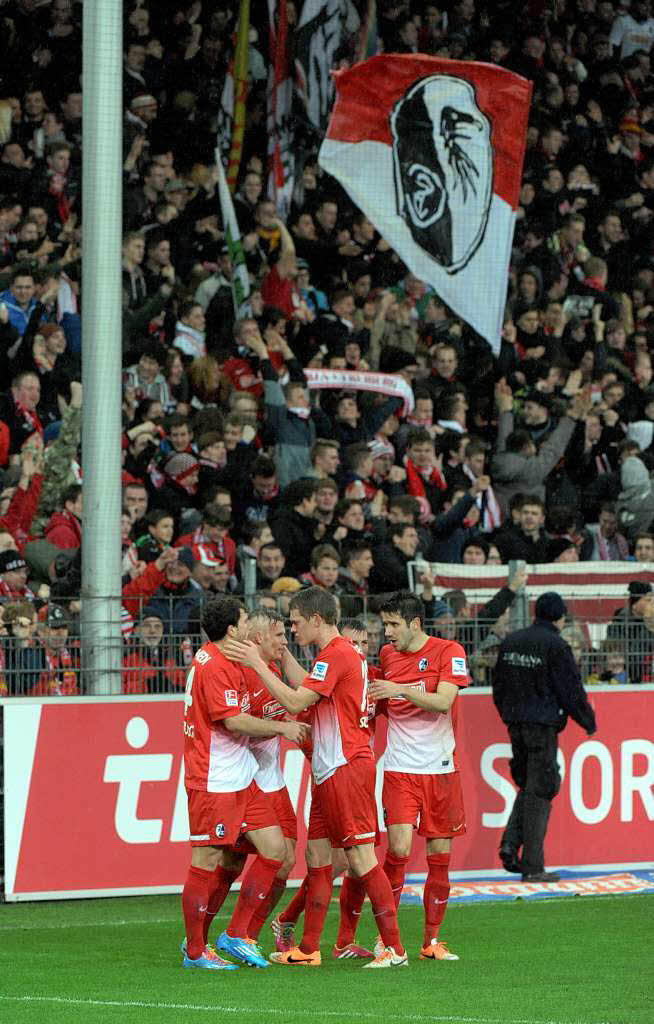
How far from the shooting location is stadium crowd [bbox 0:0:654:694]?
12.9m

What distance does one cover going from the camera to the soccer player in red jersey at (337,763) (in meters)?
8.68

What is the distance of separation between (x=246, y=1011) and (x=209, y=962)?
141cm

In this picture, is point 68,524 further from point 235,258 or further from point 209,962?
point 209,962

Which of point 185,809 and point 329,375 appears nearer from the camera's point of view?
point 185,809

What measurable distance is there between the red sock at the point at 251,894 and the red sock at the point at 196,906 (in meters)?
0.22

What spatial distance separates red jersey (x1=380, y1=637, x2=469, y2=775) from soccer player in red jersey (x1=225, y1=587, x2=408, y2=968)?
0.56 meters

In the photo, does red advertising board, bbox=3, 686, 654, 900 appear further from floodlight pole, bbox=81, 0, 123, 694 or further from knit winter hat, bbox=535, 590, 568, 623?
floodlight pole, bbox=81, 0, 123, 694

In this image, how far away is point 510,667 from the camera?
12.3m

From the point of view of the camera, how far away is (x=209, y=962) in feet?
28.8

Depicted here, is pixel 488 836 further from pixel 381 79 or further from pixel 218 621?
pixel 381 79

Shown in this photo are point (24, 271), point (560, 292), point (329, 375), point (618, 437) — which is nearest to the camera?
point (24, 271)

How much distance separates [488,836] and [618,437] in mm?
6415

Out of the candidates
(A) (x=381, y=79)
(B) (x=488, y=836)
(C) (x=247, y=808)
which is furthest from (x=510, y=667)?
(A) (x=381, y=79)

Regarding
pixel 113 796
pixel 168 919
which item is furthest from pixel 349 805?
pixel 113 796
